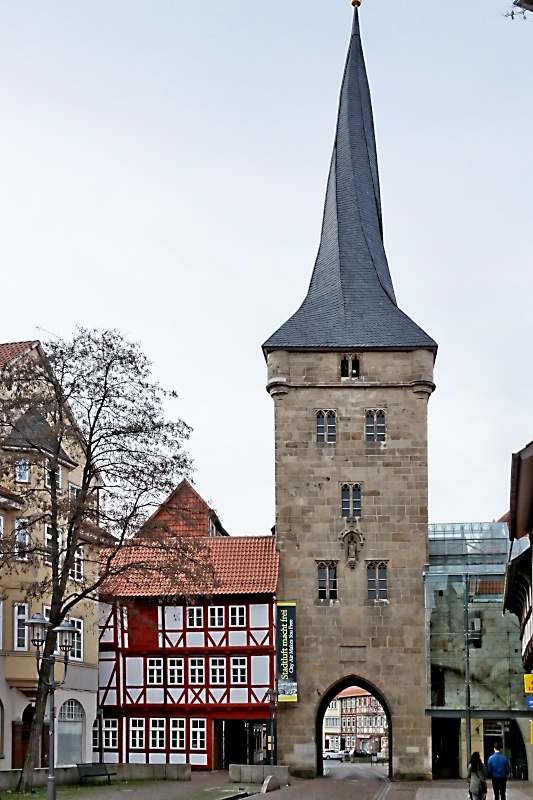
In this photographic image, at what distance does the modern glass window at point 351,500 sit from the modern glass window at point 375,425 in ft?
6.03

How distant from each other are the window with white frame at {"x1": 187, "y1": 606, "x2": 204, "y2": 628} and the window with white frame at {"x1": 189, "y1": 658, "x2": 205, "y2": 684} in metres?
1.22

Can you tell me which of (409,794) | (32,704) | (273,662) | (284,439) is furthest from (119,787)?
(284,439)

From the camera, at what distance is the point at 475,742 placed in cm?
4778

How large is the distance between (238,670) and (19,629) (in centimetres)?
1126

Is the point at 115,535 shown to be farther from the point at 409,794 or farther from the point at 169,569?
the point at 409,794

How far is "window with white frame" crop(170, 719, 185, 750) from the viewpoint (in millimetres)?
45719

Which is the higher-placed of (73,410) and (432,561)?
(73,410)

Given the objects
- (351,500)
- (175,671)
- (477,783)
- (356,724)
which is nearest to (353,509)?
(351,500)

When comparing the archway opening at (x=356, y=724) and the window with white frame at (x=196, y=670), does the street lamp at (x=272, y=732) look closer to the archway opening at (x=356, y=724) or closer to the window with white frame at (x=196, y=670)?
the window with white frame at (x=196, y=670)

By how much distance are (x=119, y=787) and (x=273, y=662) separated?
1336 cm

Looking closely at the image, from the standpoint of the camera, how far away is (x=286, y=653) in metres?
46.6

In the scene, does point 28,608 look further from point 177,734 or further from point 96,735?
point 177,734

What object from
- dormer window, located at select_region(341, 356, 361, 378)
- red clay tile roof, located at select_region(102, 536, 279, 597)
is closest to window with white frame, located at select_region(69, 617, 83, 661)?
red clay tile roof, located at select_region(102, 536, 279, 597)

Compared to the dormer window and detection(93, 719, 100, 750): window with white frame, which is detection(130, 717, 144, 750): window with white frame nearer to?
detection(93, 719, 100, 750): window with white frame
